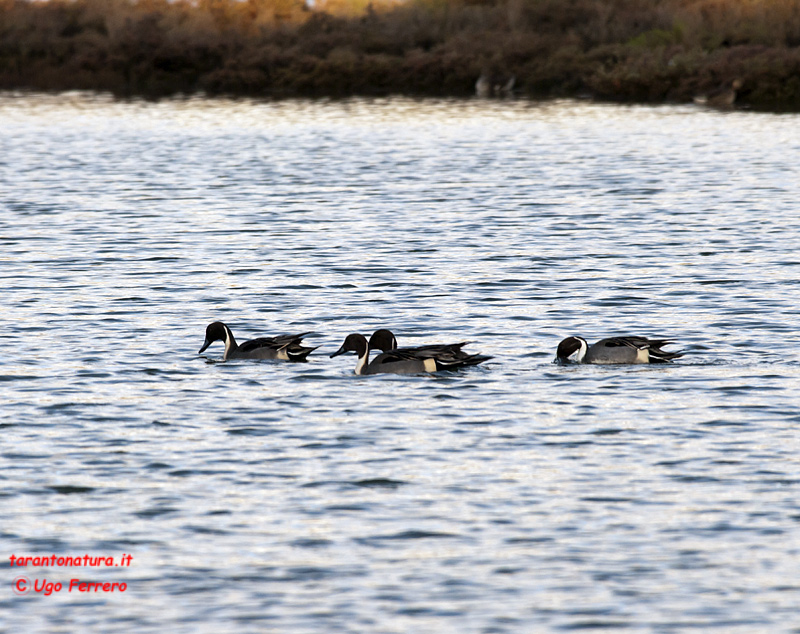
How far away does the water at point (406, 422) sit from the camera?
30.7 feet

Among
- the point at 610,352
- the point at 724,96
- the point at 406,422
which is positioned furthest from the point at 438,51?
the point at 406,422

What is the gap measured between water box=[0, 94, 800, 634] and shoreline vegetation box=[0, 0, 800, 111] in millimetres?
28970

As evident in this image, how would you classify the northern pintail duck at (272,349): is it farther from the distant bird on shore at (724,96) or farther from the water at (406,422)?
the distant bird on shore at (724,96)

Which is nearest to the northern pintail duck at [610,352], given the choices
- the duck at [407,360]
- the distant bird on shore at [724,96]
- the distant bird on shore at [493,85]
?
the duck at [407,360]

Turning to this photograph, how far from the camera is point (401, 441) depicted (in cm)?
1265

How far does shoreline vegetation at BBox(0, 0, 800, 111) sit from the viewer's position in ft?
193

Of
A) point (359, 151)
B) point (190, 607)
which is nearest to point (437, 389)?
point (190, 607)

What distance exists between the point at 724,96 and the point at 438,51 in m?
15.2

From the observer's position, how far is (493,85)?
63.4 meters

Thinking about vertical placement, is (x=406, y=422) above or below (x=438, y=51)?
below

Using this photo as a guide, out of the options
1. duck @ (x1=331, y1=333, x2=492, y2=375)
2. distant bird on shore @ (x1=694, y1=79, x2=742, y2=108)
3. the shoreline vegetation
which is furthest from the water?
the shoreline vegetation

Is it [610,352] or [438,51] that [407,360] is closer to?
[610,352]

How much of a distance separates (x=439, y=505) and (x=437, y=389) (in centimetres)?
380

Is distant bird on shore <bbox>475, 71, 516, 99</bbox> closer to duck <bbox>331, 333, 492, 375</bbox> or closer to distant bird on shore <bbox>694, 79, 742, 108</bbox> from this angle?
distant bird on shore <bbox>694, 79, 742, 108</bbox>
